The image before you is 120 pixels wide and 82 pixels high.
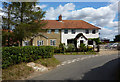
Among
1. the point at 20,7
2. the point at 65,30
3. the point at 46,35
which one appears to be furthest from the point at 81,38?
the point at 20,7

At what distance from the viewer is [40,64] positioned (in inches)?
331

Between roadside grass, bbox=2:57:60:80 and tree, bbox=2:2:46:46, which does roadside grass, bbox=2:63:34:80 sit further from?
tree, bbox=2:2:46:46

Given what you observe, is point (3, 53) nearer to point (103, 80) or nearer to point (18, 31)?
point (18, 31)

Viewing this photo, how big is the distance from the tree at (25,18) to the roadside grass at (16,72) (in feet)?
15.5

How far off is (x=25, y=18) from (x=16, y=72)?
7.55 metres

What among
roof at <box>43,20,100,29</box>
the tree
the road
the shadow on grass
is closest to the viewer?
the shadow on grass

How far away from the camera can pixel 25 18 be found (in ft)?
40.9

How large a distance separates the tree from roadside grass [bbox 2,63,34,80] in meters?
4.72

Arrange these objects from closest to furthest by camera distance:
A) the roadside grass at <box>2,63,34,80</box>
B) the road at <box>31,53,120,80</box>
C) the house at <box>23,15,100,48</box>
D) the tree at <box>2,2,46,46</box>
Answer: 1. the road at <box>31,53,120,80</box>
2. the roadside grass at <box>2,63,34,80</box>
3. the tree at <box>2,2,46,46</box>
4. the house at <box>23,15,100,48</box>

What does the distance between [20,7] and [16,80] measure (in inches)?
341

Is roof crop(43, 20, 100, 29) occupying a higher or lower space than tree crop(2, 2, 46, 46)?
higher

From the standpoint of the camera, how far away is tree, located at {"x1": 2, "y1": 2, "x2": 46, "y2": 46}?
11240 millimetres

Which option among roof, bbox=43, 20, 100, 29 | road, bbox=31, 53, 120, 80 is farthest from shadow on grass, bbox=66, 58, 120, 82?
roof, bbox=43, 20, 100, 29

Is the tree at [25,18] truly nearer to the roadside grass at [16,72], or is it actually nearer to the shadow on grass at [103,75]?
the roadside grass at [16,72]
